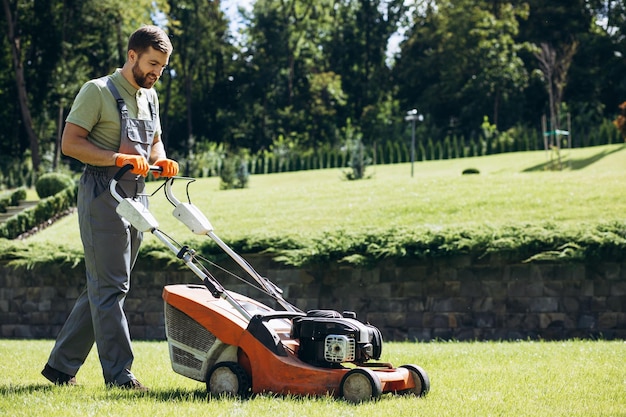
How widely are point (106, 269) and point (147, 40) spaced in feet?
→ 4.12

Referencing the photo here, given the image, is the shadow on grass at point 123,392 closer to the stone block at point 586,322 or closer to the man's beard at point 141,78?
the man's beard at point 141,78

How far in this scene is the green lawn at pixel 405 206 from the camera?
1205 cm

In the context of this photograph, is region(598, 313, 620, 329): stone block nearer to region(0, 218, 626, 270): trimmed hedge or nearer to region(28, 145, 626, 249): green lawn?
region(0, 218, 626, 270): trimmed hedge

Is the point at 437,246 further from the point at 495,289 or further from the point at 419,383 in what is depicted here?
the point at 419,383

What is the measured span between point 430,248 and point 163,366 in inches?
174

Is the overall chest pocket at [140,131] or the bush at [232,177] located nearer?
the overall chest pocket at [140,131]

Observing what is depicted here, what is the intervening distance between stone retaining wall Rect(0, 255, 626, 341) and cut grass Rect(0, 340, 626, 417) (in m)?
2.95

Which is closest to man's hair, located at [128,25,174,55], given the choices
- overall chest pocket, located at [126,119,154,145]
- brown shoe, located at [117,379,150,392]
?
overall chest pocket, located at [126,119,154,145]

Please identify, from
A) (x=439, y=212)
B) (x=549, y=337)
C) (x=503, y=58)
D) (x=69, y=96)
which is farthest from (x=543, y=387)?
(x=503, y=58)

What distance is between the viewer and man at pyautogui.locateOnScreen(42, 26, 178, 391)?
4.95m

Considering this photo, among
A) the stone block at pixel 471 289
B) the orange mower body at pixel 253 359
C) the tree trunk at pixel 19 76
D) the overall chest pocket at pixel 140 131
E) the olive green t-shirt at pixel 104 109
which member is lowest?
the stone block at pixel 471 289

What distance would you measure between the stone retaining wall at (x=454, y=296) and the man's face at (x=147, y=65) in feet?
18.8

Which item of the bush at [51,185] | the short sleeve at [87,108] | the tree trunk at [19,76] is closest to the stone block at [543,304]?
the short sleeve at [87,108]

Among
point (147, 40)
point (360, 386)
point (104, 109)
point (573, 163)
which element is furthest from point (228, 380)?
point (573, 163)
